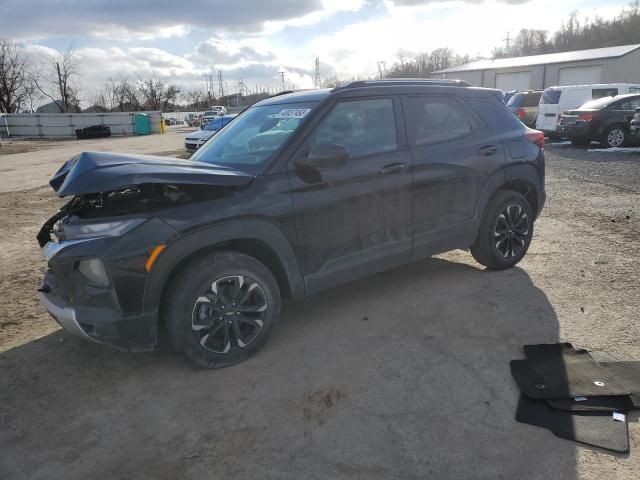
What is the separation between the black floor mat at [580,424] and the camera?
8.42 feet

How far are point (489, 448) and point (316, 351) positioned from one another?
143 centimetres

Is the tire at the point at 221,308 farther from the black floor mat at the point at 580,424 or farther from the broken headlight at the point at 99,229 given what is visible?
the black floor mat at the point at 580,424

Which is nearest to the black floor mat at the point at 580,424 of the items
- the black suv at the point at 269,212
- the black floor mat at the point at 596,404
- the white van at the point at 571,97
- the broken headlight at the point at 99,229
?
the black floor mat at the point at 596,404

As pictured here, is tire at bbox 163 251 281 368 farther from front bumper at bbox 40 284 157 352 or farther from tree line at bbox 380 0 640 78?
tree line at bbox 380 0 640 78

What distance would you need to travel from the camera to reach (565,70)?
136ft

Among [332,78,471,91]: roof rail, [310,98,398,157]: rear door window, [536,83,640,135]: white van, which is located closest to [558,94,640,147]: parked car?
[536,83,640,135]: white van

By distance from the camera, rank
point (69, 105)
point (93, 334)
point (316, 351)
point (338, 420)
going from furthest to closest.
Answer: point (69, 105) → point (316, 351) → point (93, 334) → point (338, 420)

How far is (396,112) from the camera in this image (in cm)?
417

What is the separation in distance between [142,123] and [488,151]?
141 ft

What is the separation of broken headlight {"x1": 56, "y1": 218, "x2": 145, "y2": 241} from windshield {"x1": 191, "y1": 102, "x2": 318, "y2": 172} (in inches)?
37.2

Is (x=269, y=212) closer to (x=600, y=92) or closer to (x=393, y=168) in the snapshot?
(x=393, y=168)

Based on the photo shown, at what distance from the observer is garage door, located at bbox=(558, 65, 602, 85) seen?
3925cm

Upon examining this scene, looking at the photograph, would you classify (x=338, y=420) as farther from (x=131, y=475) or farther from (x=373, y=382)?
(x=131, y=475)

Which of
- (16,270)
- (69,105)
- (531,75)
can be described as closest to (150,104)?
(69,105)
